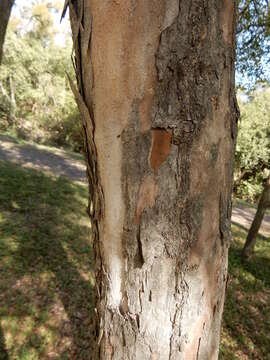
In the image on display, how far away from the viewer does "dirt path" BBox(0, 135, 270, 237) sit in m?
8.46

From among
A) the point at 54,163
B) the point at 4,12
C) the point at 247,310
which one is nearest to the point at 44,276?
the point at 247,310

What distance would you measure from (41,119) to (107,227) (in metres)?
16.5

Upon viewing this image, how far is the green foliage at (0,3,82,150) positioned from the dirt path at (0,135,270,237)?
3.65m

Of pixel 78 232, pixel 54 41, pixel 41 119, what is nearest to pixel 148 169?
pixel 78 232

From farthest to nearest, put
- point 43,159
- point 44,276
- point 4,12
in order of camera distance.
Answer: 1. point 43,159
2. point 44,276
3. point 4,12

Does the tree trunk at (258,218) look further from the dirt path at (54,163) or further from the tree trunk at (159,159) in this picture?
the tree trunk at (159,159)

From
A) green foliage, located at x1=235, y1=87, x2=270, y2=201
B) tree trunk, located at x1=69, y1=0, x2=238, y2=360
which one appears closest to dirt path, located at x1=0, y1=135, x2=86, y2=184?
green foliage, located at x1=235, y1=87, x2=270, y2=201

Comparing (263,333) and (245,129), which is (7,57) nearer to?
(245,129)

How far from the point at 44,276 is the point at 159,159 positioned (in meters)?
3.81

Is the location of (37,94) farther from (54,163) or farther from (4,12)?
(4,12)

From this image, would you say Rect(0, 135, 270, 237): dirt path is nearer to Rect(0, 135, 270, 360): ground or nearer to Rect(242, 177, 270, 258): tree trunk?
Rect(0, 135, 270, 360): ground

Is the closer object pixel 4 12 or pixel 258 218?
pixel 4 12

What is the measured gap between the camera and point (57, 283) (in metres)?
3.72

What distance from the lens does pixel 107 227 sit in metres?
0.80
